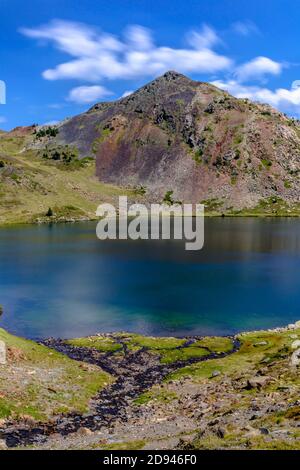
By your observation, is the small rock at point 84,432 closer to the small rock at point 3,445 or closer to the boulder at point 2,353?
the small rock at point 3,445

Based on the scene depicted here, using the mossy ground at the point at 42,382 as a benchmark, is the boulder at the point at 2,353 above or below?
above

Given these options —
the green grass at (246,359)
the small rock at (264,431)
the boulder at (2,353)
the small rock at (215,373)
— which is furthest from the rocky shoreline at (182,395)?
the boulder at (2,353)

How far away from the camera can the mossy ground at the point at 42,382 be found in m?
40.2

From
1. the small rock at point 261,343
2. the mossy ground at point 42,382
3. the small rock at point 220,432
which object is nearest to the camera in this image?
the small rock at point 220,432

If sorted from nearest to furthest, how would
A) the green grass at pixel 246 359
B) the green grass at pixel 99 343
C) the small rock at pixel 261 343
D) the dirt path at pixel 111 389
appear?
the dirt path at pixel 111 389, the green grass at pixel 246 359, the small rock at pixel 261 343, the green grass at pixel 99 343

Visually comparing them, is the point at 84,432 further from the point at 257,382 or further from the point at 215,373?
the point at 215,373

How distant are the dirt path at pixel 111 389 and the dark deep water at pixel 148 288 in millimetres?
10434

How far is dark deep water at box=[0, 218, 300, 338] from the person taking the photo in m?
76.6

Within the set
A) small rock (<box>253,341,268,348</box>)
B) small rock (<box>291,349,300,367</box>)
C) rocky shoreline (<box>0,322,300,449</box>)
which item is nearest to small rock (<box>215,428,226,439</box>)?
rocky shoreline (<box>0,322,300,449</box>)

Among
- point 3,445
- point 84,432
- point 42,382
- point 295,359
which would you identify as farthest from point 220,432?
point 42,382

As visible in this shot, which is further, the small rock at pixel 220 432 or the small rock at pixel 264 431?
the small rock at pixel 220 432

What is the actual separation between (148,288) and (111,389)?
51.3m

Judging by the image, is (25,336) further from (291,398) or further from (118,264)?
(118,264)
